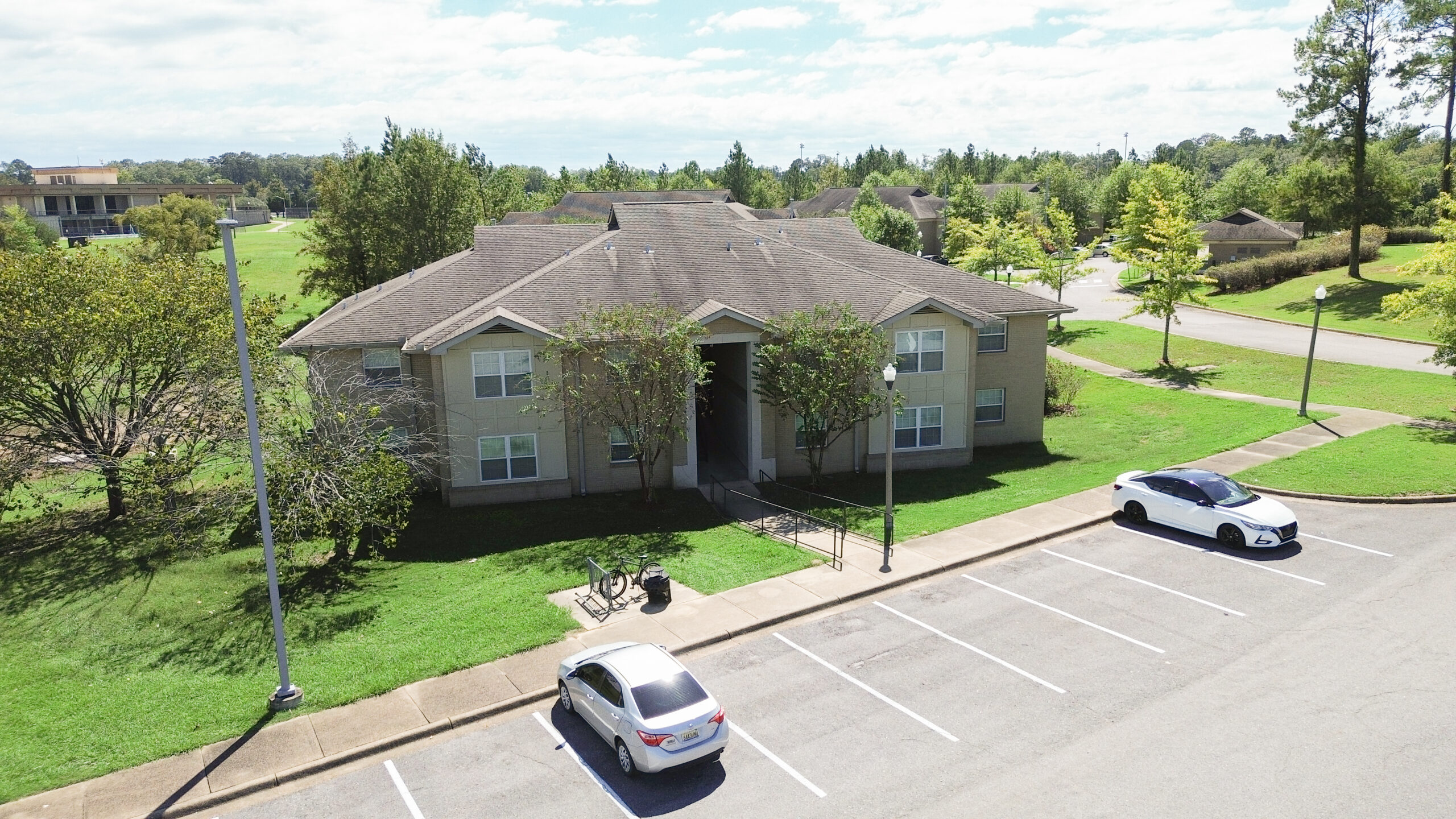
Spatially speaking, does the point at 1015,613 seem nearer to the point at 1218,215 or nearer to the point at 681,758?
the point at 681,758

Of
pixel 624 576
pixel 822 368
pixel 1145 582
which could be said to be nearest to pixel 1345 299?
pixel 822 368

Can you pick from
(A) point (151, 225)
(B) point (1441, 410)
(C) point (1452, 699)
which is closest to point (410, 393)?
(C) point (1452, 699)

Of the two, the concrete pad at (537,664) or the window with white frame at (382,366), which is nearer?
the concrete pad at (537,664)

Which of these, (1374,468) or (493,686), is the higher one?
(1374,468)

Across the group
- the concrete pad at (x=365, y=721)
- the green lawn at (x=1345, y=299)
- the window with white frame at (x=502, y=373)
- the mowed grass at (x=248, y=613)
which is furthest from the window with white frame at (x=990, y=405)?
the green lawn at (x=1345, y=299)

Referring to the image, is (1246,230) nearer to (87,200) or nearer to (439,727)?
(439,727)

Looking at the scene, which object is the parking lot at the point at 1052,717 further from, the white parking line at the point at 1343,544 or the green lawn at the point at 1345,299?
the green lawn at the point at 1345,299
